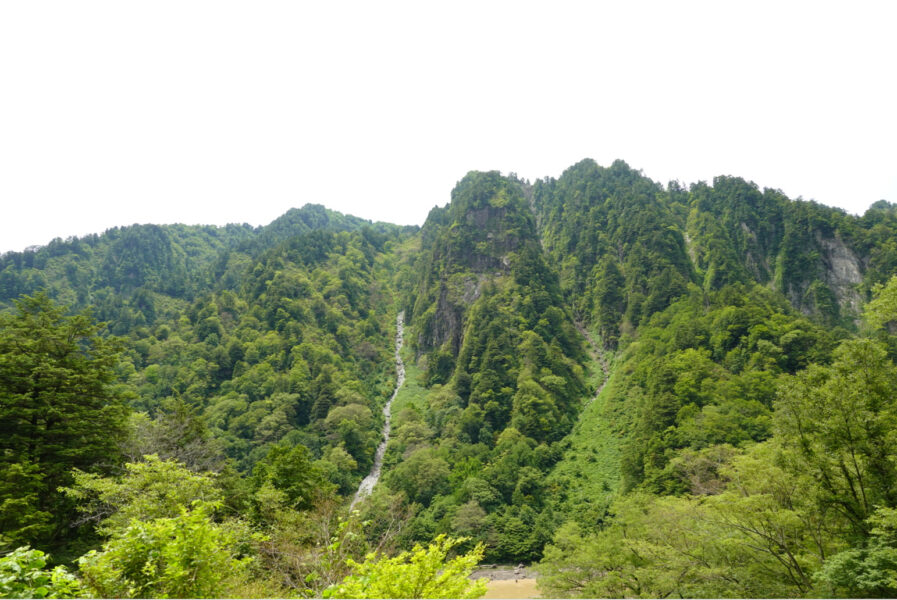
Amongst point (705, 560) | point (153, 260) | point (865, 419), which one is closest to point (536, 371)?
point (705, 560)

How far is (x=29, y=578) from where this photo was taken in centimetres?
709

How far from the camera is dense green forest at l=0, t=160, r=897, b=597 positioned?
17.7 meters

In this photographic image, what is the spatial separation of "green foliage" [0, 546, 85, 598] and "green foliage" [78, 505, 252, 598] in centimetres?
98

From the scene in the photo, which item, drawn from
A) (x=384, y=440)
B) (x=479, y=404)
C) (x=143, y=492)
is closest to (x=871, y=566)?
(x=143, y=492)

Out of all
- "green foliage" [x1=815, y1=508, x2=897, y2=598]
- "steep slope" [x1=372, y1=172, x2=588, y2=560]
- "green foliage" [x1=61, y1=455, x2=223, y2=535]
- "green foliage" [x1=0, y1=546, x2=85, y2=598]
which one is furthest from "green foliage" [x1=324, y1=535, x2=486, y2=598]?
"steep slope" [x1=372, y1=172, x2=588, y2=560]

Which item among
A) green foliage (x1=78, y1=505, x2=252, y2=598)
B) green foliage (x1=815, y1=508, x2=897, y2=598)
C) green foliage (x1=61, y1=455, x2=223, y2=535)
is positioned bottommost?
green foliage (x1=815, y1=508, x2=897, y2=598)

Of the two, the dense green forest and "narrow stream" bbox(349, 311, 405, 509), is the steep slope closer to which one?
the dense green forest

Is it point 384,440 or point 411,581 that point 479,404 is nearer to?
point 384,440

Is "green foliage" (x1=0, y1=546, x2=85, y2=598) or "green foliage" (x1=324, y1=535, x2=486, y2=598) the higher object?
"green foliage" (x1=0, y1=546, x2=85, y2=598)

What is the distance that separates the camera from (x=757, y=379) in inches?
2072

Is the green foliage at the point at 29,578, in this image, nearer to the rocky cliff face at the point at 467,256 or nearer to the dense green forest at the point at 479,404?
the dense green forest at the point at 479,404

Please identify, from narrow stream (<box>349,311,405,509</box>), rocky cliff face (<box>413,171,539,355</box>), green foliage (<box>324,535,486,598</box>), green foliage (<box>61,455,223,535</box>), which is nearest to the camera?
green foliage (<box>324,535,486,598</box>)

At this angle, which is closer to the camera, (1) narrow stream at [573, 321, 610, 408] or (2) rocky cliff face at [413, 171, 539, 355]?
(1) narrow stream at [573, 321, 610, 408]

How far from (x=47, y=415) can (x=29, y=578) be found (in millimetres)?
22140
